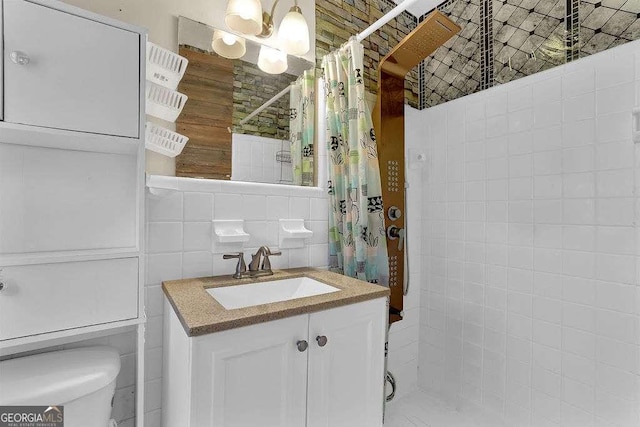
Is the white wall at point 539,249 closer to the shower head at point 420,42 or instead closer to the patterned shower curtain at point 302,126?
the shower head at point 420,42

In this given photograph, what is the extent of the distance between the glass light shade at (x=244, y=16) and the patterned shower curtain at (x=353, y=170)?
1.38ft

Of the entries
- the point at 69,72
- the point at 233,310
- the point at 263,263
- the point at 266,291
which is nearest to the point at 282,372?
the point at 233,310

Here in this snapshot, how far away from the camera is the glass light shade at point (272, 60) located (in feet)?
4.79

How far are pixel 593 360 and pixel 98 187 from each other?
7.19ft

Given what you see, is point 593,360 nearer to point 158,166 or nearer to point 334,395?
point 334,395

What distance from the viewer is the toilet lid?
2.57 ft

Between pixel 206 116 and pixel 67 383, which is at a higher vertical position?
pixel 206 116

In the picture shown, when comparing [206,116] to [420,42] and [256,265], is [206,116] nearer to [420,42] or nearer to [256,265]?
[256,265]

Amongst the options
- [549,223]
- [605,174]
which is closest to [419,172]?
[549,223]

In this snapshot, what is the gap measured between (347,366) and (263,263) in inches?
21.8

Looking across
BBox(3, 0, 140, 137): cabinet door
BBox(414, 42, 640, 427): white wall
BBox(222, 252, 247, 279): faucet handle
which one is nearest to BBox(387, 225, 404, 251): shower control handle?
BBox(414, 42, 640, 427): white wall

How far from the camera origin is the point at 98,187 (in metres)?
1.03

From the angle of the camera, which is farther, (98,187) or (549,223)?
(549,223)

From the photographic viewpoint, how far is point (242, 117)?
4.61ft
